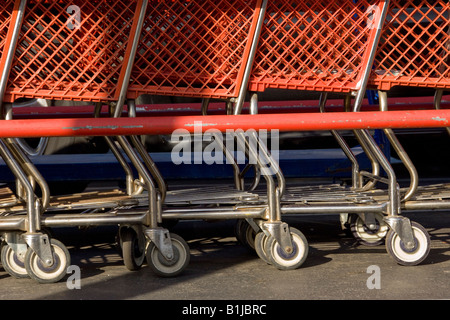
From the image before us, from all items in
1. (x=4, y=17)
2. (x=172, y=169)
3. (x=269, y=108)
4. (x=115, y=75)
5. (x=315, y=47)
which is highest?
(x=4, y=17)

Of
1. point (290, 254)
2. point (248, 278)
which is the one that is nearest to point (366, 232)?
point (290, 254)

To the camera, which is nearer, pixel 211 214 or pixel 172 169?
pixel 211 214

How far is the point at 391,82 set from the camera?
4.26m

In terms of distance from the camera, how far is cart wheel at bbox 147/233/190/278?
4.02 metres

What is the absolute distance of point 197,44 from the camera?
420cm

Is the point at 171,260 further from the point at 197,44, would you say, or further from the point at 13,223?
the point at 197,44

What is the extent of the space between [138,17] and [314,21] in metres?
0.88

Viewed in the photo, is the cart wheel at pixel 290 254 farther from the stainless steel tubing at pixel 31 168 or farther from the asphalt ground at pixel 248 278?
the stainless steel tubing at pixel 31 168

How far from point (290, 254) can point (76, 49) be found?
4.81ft

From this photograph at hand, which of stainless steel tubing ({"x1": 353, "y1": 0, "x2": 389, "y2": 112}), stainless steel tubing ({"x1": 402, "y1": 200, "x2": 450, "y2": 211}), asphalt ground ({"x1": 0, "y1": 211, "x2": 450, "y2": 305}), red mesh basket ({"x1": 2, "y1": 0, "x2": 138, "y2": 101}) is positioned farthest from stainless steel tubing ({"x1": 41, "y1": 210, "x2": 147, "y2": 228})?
stainless steel tubing ({"x1": 402, "y1": 200, "x2": 450, "y2": 211})

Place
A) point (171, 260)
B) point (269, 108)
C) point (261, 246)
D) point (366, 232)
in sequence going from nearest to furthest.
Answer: point (171, 260), point (261, 246), point (366, 232), point (269, 108)

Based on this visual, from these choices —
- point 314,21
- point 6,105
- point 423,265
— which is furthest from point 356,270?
point 6,105

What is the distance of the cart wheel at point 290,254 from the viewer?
4105 millimetres
